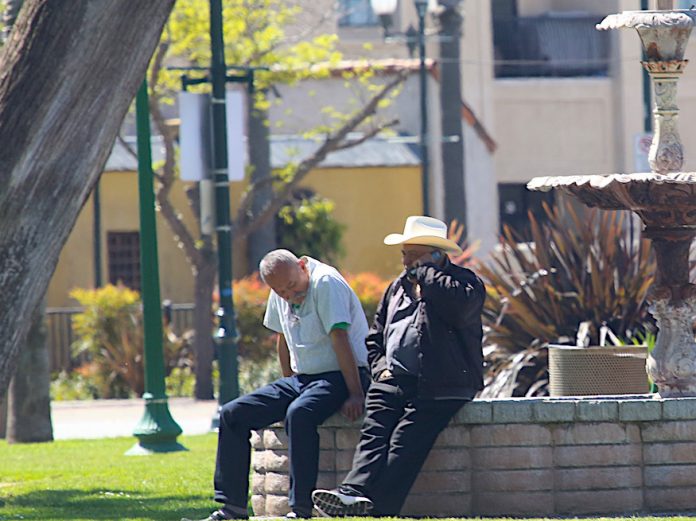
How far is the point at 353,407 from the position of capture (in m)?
8.16

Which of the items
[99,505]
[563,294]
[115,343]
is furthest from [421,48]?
[99,505]

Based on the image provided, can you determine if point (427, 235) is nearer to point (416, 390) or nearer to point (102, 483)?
point (416, 390)

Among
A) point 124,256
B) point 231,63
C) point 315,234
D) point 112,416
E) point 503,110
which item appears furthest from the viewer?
point 503,110

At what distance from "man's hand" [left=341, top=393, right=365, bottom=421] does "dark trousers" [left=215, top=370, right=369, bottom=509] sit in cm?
5

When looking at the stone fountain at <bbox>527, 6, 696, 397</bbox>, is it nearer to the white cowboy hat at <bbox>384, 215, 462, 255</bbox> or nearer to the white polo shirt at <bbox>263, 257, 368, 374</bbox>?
the white cowboy hat at <bbox>384, 215, 462, 255</bbox>

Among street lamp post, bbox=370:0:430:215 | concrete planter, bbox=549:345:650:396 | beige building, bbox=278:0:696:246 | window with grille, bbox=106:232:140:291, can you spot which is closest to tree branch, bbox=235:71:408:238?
street lamp post, bbox=370:0:430:215

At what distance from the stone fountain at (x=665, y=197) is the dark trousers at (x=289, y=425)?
153cm

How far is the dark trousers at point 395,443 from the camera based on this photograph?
7.83 m

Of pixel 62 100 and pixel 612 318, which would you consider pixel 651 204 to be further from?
pixel 612 318

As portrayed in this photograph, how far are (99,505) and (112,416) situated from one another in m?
8.68

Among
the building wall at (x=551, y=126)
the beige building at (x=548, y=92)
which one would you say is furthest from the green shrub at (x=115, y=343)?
the building wall at (x=551, y=126)

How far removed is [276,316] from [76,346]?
47.0 feet

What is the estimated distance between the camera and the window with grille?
95.8 feet

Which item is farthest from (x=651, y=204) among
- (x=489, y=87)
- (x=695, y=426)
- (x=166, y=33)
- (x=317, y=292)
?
(x=489, y=87)
